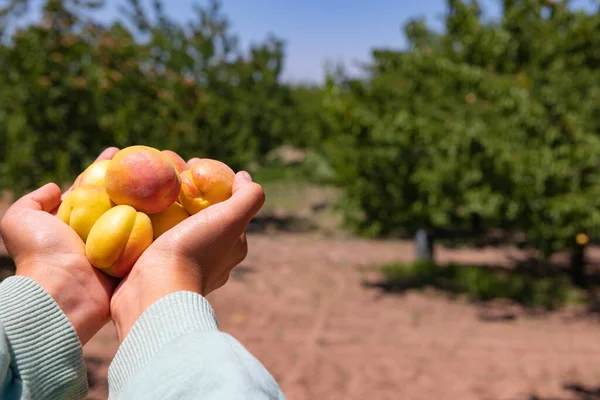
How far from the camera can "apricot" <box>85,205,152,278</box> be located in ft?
5.17

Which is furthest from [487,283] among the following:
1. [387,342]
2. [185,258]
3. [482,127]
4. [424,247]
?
[185,258]

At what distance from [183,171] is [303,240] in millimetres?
9323

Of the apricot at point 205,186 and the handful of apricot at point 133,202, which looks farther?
the apricot at point 205,186

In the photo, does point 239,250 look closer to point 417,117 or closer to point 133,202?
point 133,202

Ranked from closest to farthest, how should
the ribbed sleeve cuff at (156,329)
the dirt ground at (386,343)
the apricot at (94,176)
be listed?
the ribbed sleeve cuff at (156,329)
the apricot at (94,176)
the dirt ground at (386,343)

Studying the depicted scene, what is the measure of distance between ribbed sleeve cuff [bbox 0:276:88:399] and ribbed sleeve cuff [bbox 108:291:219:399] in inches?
6.7

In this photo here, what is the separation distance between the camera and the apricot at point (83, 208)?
1.72 metres

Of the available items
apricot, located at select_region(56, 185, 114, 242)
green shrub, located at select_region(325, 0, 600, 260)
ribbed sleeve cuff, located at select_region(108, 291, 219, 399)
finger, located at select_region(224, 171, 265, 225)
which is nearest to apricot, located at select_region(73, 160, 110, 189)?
apricot, located at select_region(56, 185, 114, 242)

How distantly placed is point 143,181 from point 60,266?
12.9 inches

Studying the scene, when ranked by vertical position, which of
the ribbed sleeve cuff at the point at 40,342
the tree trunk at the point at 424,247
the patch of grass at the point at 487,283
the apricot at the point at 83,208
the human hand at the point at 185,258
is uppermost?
the apricot at the point at 83,208

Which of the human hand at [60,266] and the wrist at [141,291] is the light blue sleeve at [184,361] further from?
the human hand at [60,266]

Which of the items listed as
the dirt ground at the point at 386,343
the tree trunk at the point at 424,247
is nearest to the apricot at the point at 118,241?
the dirt ground at the point at 386,343

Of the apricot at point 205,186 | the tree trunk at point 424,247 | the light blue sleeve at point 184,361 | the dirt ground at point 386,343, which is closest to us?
the light blue sleeve at point 184,361

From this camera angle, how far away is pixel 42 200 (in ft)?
5.94
